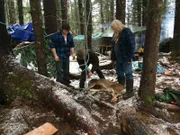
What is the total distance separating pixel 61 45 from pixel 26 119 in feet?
6.00

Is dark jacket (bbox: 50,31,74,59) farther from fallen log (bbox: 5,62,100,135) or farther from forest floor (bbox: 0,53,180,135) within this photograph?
forest floor (bbox: 0,53,180,135)

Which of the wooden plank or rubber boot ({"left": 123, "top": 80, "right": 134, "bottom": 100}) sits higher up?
rubber boot ({"left": 123, "top": 80, "right": 134, "bottom": 100})

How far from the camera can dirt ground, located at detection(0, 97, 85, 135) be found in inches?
85.4

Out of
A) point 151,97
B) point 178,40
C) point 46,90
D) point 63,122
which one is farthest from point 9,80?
point 178,40

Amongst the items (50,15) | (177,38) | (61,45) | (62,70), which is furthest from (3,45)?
(177,38)

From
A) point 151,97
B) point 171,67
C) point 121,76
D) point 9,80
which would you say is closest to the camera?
point 9,80

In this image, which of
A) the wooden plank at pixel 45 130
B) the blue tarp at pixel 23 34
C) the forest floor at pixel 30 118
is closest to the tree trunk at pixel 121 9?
the blue tarp at pixel 23 34

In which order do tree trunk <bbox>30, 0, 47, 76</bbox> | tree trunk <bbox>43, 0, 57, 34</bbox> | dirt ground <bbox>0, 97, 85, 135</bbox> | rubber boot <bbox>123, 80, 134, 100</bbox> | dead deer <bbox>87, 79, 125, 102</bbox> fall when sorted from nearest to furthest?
1. dirt ground <bbox>0, 97, 85, 135</bbox>
2. tree trunk <bbox>30, 0, 47, 76</bbox>
3. rubber boot <bbox>123, 80, 134, 100</bbox>
4. dead deer <bbox>87, 79, 125, 102</bbox>
5. tree trunk <bbox>43, 0, 57, 34</bbox>

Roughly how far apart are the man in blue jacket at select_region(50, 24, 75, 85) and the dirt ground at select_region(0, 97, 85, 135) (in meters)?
1.31

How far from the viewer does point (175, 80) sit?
484 cm

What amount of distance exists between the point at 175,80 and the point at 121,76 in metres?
1.96

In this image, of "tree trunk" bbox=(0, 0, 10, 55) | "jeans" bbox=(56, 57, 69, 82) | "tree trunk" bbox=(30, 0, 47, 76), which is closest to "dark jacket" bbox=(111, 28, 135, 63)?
"jeans" bbox=(56, 57, 69, 82)

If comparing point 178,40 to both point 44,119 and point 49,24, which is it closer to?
point 49,24

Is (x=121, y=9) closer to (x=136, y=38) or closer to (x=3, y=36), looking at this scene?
(x=3, y=36)
